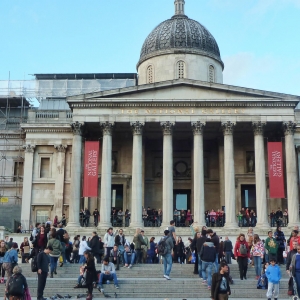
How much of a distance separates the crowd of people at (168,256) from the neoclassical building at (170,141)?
9900 mm

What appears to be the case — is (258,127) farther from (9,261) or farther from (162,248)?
(9,261)

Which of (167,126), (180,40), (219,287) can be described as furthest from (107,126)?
(219,287)

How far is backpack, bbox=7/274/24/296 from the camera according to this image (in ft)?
40.9

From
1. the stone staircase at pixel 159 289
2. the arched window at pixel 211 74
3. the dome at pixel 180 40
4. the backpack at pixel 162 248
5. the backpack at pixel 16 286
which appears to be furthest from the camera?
the arched window at pixel 211 74

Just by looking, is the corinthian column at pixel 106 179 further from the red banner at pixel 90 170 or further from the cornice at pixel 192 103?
the cornice at pixel 192 103

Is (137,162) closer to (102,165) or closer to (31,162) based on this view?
(102,165)

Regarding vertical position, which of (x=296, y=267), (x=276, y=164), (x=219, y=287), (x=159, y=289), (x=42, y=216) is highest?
(x=276, y=164)

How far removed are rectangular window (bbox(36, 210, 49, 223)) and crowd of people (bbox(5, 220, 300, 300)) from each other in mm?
13058

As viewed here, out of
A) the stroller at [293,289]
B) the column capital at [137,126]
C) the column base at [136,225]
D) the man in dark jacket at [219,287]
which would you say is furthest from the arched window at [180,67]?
the man in dark jacket at [219,287]

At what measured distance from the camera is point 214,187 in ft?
130

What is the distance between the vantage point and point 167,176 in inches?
1358

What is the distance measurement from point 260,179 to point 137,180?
8281 mm

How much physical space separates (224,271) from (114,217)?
23.2 meters

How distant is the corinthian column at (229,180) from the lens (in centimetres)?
3400
